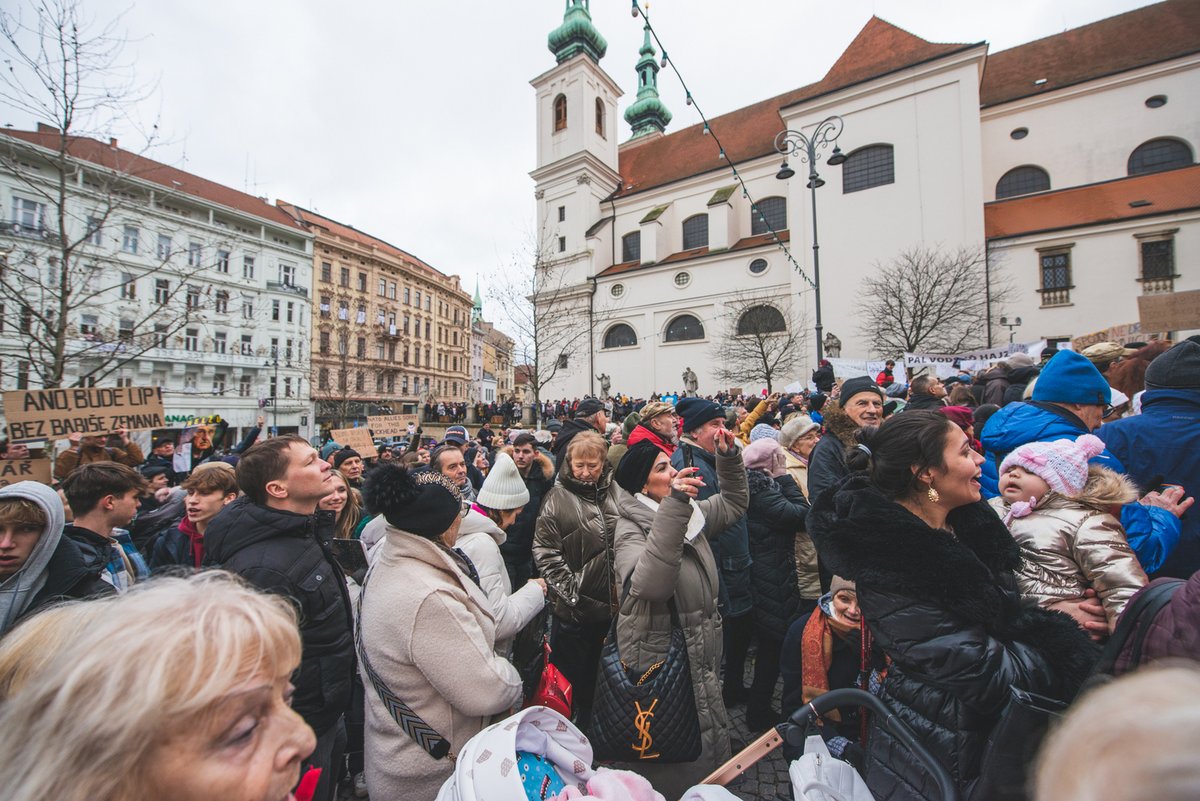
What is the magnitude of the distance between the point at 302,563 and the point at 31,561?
1143mm

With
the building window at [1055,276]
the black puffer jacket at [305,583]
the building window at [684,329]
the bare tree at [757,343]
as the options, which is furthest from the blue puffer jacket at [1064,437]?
the building window at [684,329]

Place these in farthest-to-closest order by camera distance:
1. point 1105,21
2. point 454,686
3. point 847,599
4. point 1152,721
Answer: point 1105,21 < point 847,599 < point 454,686 < point 1152,721

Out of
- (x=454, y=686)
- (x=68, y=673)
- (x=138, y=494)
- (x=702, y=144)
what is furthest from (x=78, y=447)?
(x=702, y=144)

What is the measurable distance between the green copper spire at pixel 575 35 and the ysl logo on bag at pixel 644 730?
41.0m

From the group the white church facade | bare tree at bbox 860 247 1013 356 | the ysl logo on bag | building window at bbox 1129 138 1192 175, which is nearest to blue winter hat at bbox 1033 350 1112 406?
the ysl logo on bag

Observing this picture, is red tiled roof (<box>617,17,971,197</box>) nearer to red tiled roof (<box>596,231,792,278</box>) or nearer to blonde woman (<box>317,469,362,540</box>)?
red tiled roof (<box>596,231,792,278</box>)

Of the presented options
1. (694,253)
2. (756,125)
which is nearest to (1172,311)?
(694,253)

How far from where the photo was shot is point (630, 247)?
3438 cm

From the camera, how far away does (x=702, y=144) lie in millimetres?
34094

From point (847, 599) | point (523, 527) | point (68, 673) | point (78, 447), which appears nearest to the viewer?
point (68, 673)

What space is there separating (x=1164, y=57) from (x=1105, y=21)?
646 centimetres

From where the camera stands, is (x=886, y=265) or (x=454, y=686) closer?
(x=454, y=686)

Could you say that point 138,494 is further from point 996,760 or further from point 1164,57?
point 1164,57

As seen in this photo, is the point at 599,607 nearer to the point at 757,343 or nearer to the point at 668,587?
the point at 668,587
